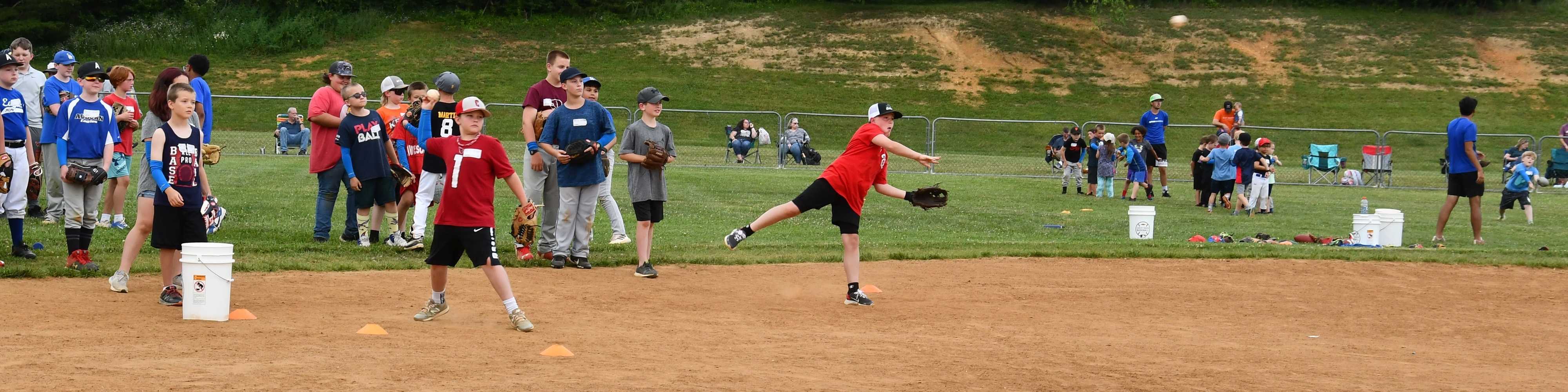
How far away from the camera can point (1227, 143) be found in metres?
19.2

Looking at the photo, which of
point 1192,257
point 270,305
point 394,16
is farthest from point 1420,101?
point 270,305

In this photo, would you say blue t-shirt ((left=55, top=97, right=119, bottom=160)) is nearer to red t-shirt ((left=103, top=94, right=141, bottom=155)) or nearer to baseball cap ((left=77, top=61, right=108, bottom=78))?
baseball cap ((left=77, top=61, right=108, bottom=78))

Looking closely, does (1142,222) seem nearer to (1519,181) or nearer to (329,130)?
(1519,181)

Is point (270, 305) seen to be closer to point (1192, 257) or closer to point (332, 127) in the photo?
point (332, 127)

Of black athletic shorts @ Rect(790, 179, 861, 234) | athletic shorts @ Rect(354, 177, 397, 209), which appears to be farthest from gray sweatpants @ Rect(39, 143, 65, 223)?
black athletic shorts @ Rect(790, 179, 861, 234)

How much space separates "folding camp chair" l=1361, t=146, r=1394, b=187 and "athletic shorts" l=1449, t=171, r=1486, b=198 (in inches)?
444

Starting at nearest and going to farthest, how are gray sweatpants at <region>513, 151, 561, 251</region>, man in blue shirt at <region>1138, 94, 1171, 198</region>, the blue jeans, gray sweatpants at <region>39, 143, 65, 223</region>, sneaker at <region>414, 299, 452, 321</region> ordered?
sneaker at <region>414, 299, 452, 321</region> → gray sweatpants at <region>513, 151, 561, 251</region> → the blue jeans → gray sweatpants at <region>39, 143, 65, 223</region> → man in blue shirt at <region>1138, 94, 1171, 198</region>

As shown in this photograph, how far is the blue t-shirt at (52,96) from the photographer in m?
11.1

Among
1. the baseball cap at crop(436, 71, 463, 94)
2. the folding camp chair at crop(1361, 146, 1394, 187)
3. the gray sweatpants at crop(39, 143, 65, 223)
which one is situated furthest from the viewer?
the folding camp chair at crop(1361, 146, 1394, 187)

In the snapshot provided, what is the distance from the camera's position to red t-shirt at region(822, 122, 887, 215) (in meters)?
8.86

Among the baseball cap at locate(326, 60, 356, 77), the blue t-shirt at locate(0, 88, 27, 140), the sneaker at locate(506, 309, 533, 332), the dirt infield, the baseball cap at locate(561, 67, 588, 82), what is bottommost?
the dirt infield

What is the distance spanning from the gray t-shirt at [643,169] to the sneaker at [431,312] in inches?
96.3

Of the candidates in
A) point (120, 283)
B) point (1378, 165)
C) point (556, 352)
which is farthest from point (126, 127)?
point (1378, 165)

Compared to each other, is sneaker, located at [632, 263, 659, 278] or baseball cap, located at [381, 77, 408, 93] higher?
baseball cap, located at [381, 77, 408, 93]
